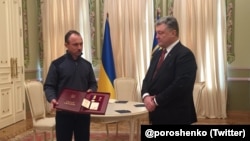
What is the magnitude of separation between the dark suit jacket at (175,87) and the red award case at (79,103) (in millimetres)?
440

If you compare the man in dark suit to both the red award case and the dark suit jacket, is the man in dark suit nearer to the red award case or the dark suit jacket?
the dark suit jacket

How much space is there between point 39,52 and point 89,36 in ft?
4.01

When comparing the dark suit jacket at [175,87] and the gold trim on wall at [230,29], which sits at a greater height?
the gold trim on wall at [230,29]

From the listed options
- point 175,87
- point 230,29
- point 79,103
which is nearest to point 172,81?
point 175,87

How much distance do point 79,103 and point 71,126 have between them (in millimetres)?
257

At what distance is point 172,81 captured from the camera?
2125 millimetres

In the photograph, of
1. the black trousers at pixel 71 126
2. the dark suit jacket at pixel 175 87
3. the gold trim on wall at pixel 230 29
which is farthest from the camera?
the gold trim on wall at pixel 230 29

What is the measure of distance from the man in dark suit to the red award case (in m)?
0.41

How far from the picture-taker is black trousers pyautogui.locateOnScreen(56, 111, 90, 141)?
8.13 feet

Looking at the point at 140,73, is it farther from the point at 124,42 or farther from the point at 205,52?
the point at 205,52

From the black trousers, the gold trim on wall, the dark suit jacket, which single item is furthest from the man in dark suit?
the gold trim on wall

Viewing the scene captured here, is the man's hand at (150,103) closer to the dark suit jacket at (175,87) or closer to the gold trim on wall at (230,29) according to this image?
the dark suit jacket at (175,87)

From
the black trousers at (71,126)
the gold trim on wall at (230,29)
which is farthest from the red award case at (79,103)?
the gold trim on wall at (230,29)

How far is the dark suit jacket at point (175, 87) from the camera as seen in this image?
6.74 ft
